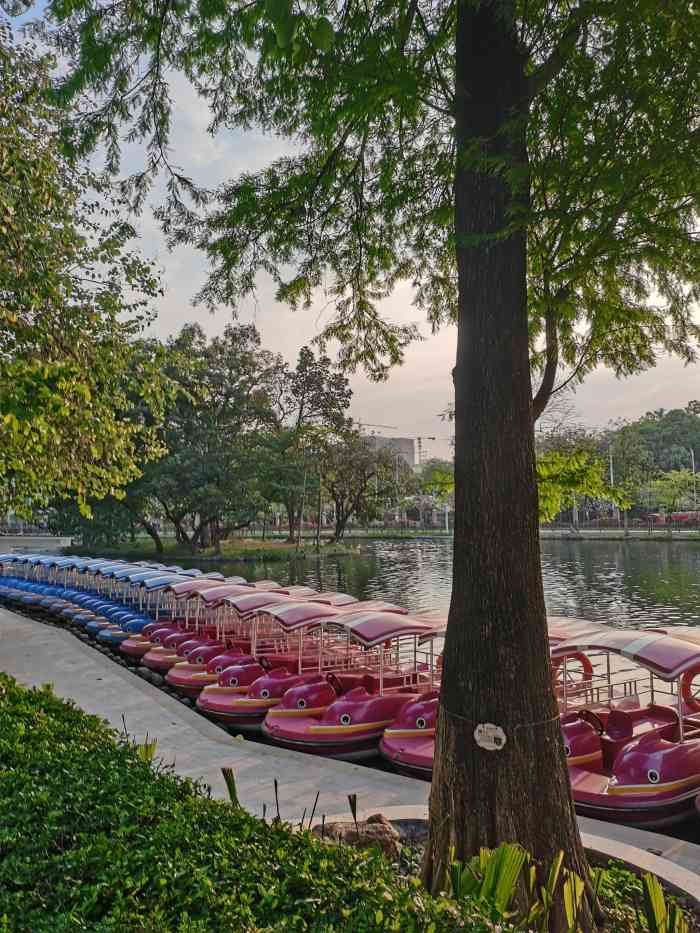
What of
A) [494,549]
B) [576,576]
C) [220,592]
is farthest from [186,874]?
[576,576]

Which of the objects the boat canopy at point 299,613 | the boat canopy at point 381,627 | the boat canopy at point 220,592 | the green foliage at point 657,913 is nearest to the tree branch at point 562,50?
the green foliage at point 657,913

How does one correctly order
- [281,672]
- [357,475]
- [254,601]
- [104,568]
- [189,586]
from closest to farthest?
[281,672] < [254,601] < [189,586] < [104,568] < [357,475]

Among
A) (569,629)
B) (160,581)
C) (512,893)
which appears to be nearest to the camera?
(512,893)

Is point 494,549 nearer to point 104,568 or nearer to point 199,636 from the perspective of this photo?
point 199,636

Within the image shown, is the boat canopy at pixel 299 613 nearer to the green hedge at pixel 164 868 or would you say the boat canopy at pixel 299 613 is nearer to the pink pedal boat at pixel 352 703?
the pink pedal boat at pixel 352 703

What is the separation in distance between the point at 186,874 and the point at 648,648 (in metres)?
7.71

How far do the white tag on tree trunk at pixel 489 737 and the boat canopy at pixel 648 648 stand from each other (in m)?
5.11

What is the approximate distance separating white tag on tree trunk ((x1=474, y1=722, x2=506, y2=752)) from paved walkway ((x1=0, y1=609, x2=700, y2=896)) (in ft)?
5.59

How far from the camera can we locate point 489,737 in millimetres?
4422

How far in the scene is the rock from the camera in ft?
16.2

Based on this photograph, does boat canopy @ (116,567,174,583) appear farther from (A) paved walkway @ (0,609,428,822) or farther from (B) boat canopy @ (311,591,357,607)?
(B) boat canopy @ (311,591,357,607)

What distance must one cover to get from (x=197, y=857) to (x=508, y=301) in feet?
12.4

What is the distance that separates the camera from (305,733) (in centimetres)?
1052

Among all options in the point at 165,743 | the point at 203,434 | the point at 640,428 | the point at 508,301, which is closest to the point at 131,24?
the point at 508,301
